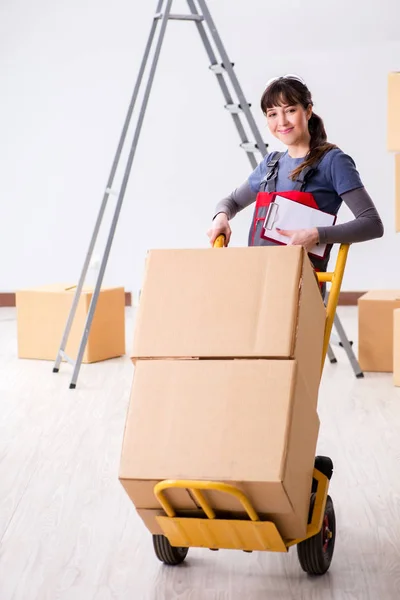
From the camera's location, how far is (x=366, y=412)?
3.14 metres

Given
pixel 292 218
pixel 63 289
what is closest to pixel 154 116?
Answer: pixel 63 289

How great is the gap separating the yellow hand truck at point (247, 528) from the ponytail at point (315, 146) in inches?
8.0

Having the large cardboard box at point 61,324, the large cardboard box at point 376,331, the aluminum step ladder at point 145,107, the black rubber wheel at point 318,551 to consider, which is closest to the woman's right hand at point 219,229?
the black rubber wheel at point 318,551

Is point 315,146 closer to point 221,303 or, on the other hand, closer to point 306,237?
point 306,237

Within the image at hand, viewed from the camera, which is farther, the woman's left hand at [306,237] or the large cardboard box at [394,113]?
the large cardboard box at [394,113]

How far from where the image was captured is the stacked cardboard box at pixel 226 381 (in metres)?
1.50

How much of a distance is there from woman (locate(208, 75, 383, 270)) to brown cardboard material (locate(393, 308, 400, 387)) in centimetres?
161

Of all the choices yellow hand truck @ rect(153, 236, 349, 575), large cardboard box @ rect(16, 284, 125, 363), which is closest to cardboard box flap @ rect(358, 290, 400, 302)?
large cardboard box @ rect(16, 284, 125, 363)

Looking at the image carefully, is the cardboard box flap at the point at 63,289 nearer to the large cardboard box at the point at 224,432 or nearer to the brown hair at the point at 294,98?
the brown hair at the point at 294,98

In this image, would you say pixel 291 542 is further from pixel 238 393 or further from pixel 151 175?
pixel 151 175

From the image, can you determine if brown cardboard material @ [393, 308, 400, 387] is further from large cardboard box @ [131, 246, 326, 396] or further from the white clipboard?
large cardboard box @ [131, 246, 326, 396]

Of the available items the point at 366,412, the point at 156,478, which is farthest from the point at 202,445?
the point at 366,412

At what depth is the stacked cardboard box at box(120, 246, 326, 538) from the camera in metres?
1.50

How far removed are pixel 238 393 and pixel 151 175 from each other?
4.60 metres
